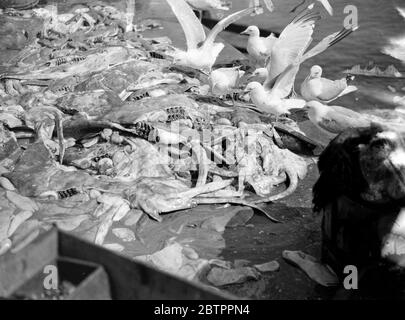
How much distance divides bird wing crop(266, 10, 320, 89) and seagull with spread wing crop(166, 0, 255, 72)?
3.32 ft

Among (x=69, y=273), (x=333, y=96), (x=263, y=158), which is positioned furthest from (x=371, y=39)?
(x=69, y=273)

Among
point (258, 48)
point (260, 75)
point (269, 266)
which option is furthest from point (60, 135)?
point (258, 48)

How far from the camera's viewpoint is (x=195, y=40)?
8.48 metres

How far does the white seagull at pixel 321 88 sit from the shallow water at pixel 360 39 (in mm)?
Answer: 350

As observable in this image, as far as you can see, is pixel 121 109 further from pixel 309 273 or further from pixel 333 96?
pixel 309 273

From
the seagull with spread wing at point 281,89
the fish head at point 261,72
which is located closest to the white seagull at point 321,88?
the seagull with spread wing at point 281,89

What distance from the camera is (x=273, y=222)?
4953 mm

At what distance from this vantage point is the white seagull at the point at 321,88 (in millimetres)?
7107

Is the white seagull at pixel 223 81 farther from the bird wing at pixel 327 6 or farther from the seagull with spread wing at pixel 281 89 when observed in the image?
the bird wing at pixel 327 6

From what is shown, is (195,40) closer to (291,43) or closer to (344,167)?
(291,43)

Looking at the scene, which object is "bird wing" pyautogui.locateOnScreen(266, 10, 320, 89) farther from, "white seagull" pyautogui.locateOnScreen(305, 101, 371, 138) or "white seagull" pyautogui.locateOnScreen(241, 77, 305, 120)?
"white seagull" pyautogui.locateOnScreen(305, 101, 371, 138)

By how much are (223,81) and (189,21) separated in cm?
147

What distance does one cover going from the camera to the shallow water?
299 inches

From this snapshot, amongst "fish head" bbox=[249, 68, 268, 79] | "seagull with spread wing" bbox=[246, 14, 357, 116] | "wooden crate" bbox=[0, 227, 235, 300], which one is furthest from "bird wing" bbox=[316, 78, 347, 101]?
"wooden crate" bbox=[0, 227, 235, 300]
